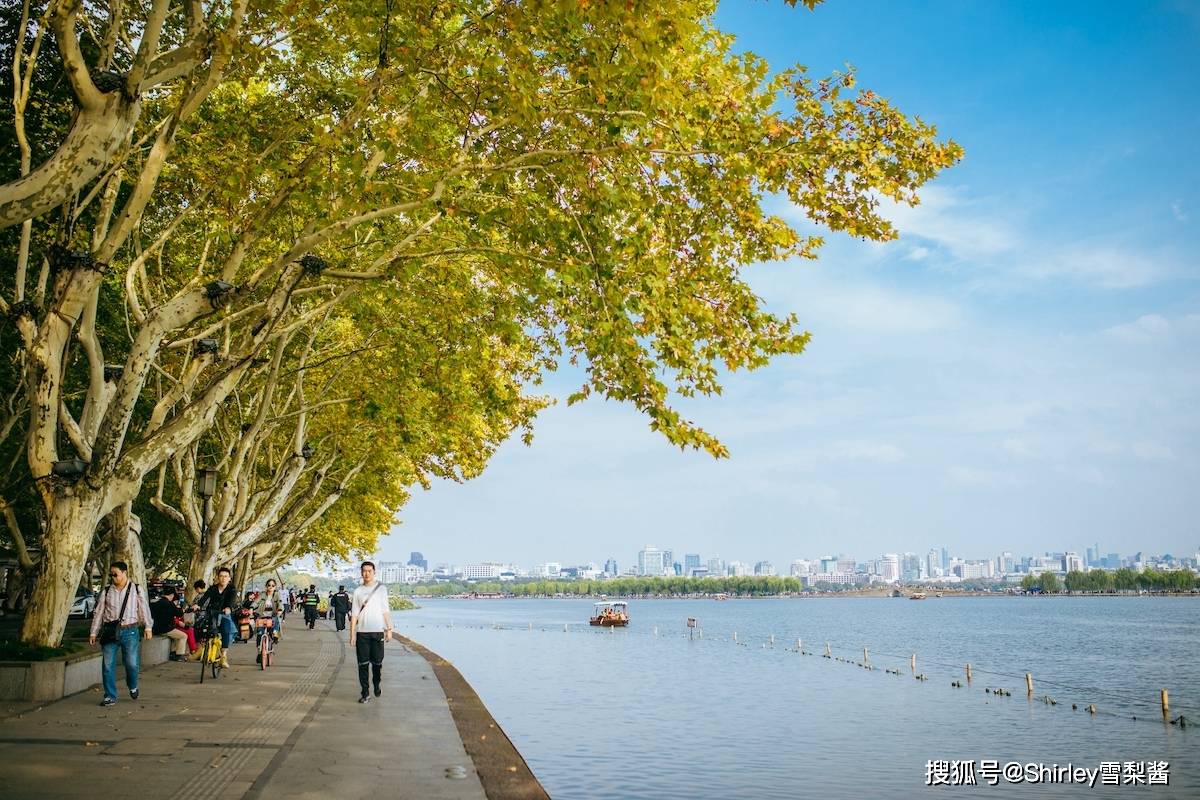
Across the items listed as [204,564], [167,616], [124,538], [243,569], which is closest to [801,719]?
[204,564]

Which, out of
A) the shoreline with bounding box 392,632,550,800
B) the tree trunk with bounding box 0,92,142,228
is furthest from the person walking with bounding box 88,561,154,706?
the tree trunk with bounding box 0,92,142,228

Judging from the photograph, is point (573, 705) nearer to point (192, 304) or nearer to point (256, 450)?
point (256, 450)

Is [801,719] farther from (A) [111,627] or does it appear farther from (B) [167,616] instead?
(A) [111,627]

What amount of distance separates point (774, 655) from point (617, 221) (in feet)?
180

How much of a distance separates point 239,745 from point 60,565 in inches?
200

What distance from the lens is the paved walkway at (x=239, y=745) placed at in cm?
840

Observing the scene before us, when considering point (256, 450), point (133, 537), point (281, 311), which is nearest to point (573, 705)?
point (256, 450)

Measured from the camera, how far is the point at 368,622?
14.3m

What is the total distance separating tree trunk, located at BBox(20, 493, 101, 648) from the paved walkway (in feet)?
3.63

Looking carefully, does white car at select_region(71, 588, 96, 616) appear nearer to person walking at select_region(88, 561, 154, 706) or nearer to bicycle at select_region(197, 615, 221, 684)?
bicycle at select_region(197, 615, 221, 684)

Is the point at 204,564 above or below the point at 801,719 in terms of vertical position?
above

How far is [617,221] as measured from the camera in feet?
44.2

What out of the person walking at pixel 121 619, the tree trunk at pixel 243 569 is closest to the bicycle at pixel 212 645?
the person walking at pixel 121 619

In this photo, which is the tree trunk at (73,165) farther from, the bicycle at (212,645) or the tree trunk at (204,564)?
the tree trunk at (204,564)
